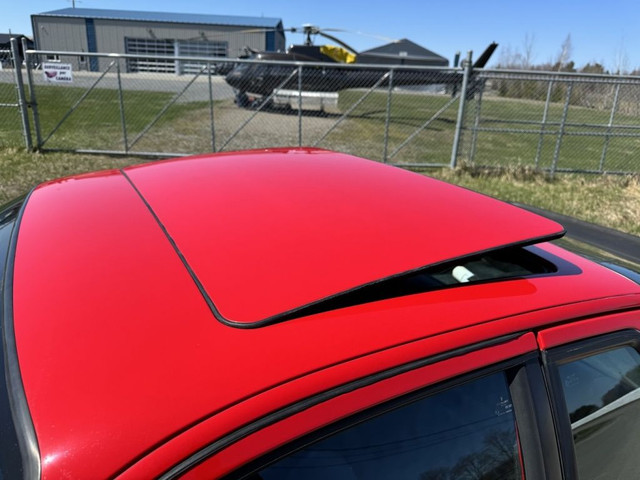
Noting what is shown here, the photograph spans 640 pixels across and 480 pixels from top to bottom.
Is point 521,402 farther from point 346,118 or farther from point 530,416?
point 346,118

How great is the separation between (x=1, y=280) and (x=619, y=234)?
127 inches

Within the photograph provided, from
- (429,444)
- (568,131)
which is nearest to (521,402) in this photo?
(429,444)

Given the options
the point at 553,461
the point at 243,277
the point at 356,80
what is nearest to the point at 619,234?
the point at 553,461

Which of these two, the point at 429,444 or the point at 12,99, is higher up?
the point at 429,444

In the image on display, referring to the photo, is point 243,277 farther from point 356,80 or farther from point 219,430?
point 356,80

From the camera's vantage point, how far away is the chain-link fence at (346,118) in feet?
31.5

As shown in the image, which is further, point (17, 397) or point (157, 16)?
point (157, 16)

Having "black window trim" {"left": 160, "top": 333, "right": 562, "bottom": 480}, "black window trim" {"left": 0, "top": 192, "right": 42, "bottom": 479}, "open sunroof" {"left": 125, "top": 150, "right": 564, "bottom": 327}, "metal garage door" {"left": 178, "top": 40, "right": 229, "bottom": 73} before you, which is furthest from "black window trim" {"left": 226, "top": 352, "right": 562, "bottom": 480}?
"metal garage door" {"left": 178, "top": 40, "right": 229, "bottom": 73}

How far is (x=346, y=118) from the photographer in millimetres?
17453

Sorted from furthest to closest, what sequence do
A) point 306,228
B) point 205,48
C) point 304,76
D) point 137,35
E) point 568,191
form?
point 137,35
point 205,48
point 304,76
point 568,191
point 306,228

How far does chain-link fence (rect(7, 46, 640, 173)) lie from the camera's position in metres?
9.60

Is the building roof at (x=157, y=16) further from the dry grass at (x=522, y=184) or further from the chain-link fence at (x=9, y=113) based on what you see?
the dry grass at (x=522, y=184)

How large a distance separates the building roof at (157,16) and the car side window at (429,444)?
54517 mm

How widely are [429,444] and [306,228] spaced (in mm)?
613
